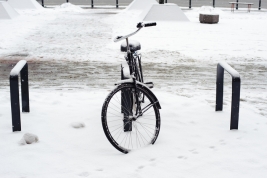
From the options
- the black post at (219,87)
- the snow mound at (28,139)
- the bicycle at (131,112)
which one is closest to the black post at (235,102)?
the black post at (219,87)

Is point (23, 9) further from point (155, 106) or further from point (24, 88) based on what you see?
point (155, 106)

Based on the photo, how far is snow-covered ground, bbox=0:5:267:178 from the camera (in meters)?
4.46

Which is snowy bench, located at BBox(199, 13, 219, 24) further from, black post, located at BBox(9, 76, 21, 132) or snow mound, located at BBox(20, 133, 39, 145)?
snow mound, located at BBox(20, 133, 39, 145)

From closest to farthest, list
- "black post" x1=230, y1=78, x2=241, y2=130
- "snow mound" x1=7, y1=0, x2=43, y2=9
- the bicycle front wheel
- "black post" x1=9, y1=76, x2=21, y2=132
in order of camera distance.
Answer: the bicycle front wheel < "black post" x1=9, y1=76, x2=21, y2=132 < "black post" x1=230, y1=78, x2=241, y2=130 < "snow mound" x1=7, y1=0, x2=43, y2=9

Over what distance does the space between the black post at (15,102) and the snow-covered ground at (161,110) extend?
0.13m

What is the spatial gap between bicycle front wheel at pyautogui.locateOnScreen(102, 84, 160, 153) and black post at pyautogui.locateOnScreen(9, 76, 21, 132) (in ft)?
3.61

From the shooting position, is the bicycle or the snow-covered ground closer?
the snow-covered ground

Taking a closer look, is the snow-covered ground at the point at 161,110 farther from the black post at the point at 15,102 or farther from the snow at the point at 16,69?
the snow at the point at 16,69

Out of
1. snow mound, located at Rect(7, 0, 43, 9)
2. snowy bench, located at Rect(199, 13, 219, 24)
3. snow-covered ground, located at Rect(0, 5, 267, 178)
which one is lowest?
snow-covered ground, located at Rect(0, 5, 267, 178)

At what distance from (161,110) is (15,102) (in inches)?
87.4

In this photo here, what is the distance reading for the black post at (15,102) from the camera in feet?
16.6

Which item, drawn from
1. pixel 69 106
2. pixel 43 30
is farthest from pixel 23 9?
pixel 69 106

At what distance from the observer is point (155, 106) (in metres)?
4.74

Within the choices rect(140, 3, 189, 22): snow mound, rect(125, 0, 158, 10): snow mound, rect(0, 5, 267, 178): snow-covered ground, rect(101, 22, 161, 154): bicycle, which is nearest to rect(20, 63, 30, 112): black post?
rect(0, 5, 267, 178): snow-covered ground
